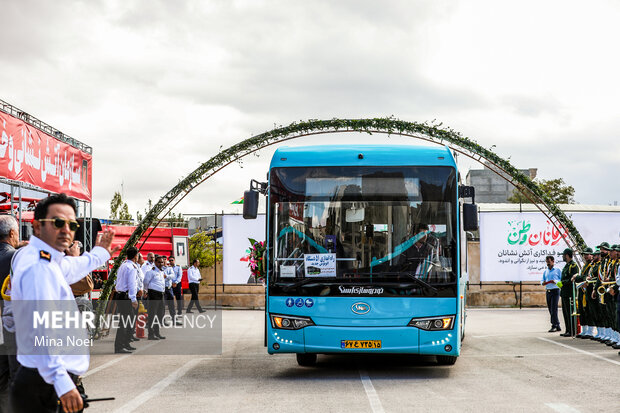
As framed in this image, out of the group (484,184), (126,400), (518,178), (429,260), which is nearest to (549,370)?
(429,260)

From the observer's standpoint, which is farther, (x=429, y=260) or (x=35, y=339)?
(x=429, y=260)

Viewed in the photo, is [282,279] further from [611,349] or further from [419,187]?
[611,349]

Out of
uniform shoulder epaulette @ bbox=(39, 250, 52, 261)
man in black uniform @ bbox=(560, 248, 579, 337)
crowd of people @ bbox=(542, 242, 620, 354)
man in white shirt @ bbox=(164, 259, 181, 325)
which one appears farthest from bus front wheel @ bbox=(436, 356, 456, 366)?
man in white shirt @ bbox=(164, 259, 181, 325)

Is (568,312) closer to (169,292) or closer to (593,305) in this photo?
(593,305)

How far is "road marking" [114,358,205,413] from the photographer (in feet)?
28.2

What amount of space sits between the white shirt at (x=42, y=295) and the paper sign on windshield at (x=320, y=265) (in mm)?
6638

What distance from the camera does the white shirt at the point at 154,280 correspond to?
1781cm

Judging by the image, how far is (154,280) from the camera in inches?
701

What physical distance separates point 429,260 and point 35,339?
7.34 metres

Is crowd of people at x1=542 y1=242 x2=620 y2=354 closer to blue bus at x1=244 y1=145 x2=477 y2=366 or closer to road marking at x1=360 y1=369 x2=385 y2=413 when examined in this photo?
blue bus at x1=244 y1=145 x2=477 y2=366

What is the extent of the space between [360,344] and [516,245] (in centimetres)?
2027

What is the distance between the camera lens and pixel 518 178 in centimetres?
1958

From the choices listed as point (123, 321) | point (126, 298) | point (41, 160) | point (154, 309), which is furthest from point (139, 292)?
point (41, 160)

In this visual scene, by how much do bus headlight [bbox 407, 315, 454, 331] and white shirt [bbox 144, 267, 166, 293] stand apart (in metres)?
8.60
